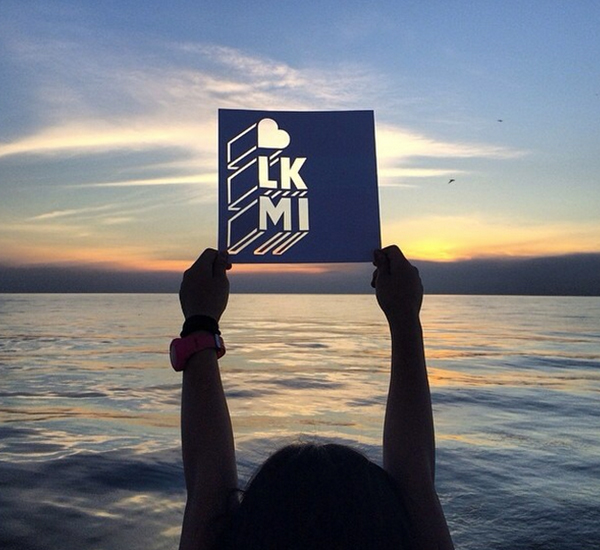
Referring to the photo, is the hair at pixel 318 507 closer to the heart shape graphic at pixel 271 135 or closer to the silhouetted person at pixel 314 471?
the silhouetted person at pixel 314 471

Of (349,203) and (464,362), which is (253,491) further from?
(464,362)

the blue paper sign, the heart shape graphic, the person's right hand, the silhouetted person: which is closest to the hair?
the silhouetted person

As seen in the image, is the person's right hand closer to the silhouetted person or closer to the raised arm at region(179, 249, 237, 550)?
the silhouetted person

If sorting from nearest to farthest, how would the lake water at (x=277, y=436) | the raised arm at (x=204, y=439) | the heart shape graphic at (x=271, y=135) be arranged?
the raised arm at (x=204, y=439) < the heart shape graphic at (x=271, y=135) < the lake water at (x=277, y=436)

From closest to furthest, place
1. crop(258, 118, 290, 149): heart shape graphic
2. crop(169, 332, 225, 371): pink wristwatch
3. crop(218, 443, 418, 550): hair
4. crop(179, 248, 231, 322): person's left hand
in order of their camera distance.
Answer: crop(218, 443, 418, 550): hair → crop(169, 332, 225, 371): pink wristwatch → crop(179, 248, 231, 322): person's left hand → crop(258, 118, 290, 149): heart shape graphic

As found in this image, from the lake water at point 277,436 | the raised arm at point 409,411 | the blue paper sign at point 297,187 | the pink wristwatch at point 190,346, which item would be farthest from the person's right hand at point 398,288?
the lake water at point 277,436

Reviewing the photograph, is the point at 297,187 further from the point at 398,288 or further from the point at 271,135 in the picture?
the point at 398,288

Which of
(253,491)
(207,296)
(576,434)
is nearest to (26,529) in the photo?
(207,296)

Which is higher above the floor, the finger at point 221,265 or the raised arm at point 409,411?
the finger at point 221,265

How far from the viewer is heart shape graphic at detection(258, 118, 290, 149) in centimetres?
165

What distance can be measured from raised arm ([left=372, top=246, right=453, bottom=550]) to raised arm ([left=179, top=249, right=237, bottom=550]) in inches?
12.9

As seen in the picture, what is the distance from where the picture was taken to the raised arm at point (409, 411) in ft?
3.50

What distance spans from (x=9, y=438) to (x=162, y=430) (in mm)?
1784

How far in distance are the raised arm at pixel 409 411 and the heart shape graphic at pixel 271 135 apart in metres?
0.45
